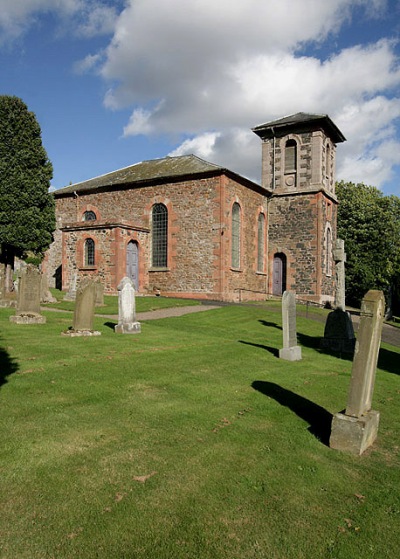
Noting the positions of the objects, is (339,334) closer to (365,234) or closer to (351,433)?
(351,433)

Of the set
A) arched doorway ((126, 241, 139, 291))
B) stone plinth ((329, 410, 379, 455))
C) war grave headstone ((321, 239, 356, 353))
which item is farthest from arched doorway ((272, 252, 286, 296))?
stone plinth ((329, 410, 379, 455))

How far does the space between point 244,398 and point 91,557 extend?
422cm

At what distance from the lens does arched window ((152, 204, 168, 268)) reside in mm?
27547

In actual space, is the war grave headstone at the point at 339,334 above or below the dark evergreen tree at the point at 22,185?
below

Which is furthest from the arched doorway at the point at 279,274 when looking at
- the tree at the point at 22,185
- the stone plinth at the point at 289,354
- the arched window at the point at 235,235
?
the stone plinth at the point at 289,354

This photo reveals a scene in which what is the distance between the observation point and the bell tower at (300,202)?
2884cm

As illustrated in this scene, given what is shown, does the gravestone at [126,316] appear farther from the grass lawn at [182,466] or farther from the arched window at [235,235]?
the arched window at [235,235]

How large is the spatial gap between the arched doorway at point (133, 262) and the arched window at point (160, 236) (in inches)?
48.9

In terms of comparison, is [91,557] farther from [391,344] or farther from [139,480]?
[391,344]

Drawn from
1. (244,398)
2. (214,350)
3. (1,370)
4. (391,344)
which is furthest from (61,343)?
(391,344)

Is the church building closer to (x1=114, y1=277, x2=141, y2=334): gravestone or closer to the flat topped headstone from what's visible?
(x1=114, y1=277, x2=141, y2=334): gravestone

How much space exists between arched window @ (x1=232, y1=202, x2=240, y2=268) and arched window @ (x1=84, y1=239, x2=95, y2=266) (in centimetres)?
887

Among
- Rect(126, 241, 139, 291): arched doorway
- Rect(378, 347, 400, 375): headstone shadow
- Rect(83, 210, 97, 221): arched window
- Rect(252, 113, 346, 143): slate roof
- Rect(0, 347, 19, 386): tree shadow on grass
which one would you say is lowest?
Rect(378, 347, 400, 375): headstone shadow

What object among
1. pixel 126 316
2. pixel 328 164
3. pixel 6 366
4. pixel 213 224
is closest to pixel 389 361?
pixel 126 316
